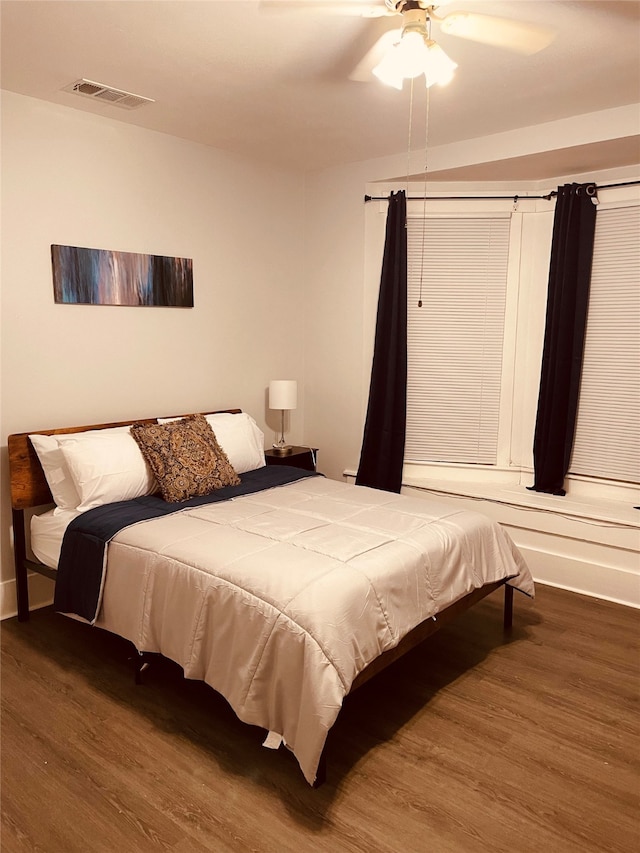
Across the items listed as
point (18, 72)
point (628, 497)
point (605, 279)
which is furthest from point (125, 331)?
point (628, 497)

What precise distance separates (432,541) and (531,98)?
7.56 ft

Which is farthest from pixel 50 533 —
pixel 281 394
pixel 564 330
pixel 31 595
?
pixel 564 330

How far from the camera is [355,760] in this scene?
7.47ft

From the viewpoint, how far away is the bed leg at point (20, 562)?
3293 millimetres

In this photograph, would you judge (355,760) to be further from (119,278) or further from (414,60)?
(119,278)

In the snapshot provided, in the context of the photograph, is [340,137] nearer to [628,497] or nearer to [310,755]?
[628,497]

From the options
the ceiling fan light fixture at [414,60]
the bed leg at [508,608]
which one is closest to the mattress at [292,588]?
the bed leg at [508,608]

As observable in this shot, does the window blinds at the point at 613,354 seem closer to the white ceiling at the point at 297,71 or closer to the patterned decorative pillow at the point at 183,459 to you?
the white ceiling at the point at 297,71

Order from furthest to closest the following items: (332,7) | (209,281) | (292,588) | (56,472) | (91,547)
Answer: (209,281)
(56,472)
(91,547)
(332,7)
(292,588)

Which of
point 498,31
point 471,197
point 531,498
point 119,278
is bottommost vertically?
point 531,498

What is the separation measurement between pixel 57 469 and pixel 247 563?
1383 mm

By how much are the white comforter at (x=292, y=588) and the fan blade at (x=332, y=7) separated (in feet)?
6.53

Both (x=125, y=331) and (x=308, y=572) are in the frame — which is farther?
(x=125, y=331)

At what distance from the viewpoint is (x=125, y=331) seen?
382 centimetres
